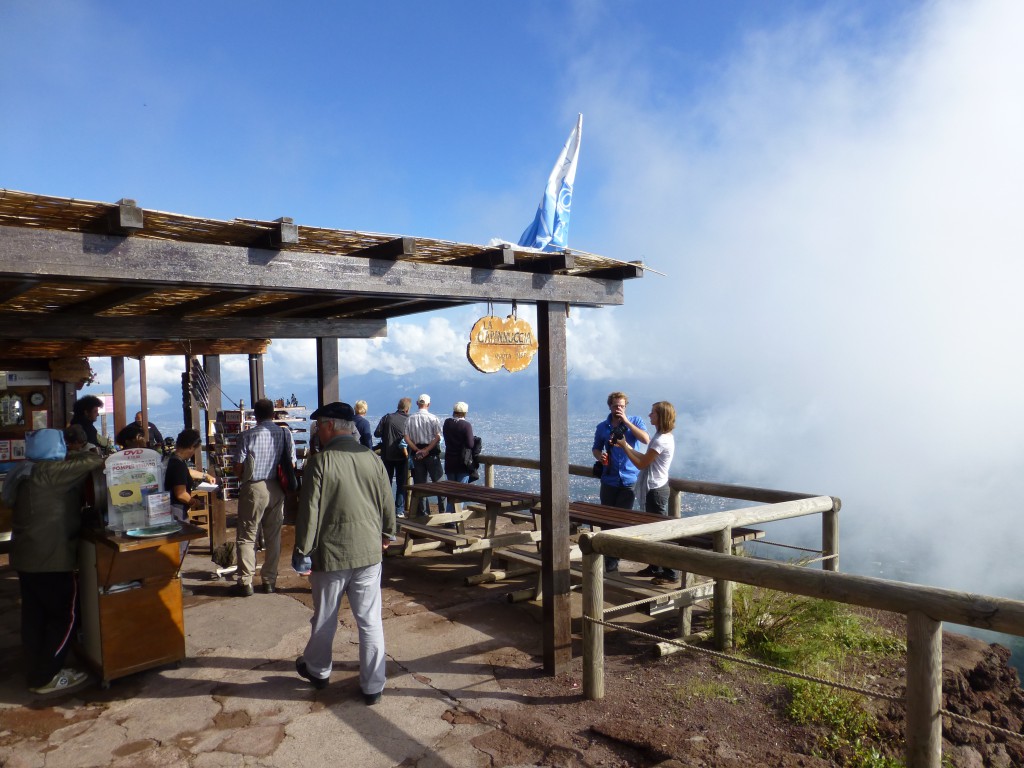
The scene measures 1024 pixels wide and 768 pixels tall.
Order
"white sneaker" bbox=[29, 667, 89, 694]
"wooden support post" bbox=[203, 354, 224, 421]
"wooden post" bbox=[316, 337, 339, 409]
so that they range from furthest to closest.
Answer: "wooden support post" bbox=[203, 354, 224, 421], "wooden post" bbox=[316, 337, 339, 409], "white sneaker" bbox=[29, 667, 89, 694]

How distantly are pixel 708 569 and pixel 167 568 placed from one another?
3.38 meters

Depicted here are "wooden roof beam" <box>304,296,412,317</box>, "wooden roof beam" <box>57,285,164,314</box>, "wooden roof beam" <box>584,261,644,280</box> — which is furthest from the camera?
"wooden roof beam" <box>304,296,412,317</box>

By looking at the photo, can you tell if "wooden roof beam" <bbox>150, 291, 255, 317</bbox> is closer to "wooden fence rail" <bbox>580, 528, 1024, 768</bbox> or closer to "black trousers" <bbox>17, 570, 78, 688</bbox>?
"black trousers" <bbox>17, 570, 78, 688</bbox>

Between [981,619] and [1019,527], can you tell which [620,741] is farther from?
[1019,527]

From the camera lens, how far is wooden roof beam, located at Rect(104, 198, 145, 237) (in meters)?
3.06

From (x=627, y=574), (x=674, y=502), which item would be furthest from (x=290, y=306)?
(x=674, y=502)

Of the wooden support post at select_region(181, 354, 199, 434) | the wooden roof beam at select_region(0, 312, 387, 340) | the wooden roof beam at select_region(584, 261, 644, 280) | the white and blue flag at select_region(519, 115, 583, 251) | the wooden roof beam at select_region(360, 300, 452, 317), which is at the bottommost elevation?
the wooden support post at select_region(181, 354, 199, 434)

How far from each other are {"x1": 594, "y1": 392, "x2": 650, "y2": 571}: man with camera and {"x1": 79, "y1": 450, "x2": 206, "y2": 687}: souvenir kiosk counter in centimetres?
379

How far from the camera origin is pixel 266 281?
370 centimetres

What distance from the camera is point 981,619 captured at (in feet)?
9.07

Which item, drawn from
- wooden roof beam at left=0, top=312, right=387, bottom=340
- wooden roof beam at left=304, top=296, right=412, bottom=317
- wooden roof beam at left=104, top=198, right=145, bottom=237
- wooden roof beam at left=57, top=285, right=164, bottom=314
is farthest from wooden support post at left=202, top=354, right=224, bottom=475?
wooden roof beam at left=104, top=198, right=145, bottom=237

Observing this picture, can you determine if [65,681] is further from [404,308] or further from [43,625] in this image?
[404,308]

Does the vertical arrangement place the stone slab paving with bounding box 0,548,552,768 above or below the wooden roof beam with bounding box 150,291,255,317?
below

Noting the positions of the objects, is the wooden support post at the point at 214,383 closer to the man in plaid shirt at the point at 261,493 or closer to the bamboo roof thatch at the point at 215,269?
the bamboo roof thatch at the point at 215,269
